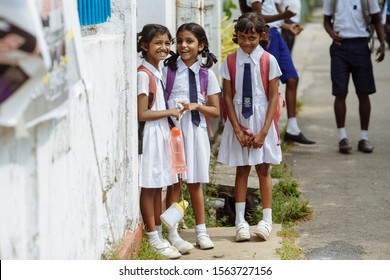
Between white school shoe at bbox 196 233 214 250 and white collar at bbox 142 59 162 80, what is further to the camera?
white school shoe at bbox 196 233 214 250

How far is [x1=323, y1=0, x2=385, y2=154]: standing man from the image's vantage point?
884 centimetres

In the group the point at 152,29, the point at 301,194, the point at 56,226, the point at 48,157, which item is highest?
the point at 152,29

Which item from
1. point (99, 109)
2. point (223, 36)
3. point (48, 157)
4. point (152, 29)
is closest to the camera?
point (48, 157)

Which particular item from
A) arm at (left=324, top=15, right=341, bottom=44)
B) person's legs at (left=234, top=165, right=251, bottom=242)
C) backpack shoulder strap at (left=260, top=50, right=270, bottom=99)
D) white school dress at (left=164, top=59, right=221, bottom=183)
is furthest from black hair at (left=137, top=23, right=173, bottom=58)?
arm at (left=324, top=15, right=341, bottom=44)

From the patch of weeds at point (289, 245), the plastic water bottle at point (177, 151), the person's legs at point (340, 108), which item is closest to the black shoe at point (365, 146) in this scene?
the person's legs at point (340, 108)

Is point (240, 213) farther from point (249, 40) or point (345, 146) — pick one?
point (345, 146)

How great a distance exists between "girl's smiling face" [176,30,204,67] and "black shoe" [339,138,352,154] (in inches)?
138

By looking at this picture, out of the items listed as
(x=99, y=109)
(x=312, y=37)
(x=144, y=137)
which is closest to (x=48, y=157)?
(x=99, y=109)

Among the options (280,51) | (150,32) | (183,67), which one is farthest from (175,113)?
(280,51)

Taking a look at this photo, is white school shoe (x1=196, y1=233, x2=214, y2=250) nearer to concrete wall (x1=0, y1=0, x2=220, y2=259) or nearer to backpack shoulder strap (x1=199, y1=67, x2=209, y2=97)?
concrete wall (x1=0, y1=0, x2=220, y2=259)

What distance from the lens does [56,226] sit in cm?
393

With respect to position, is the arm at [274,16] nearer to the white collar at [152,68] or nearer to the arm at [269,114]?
the arm at [269,114]

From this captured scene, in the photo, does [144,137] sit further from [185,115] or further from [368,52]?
[368,52]

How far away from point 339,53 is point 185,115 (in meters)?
3.44
